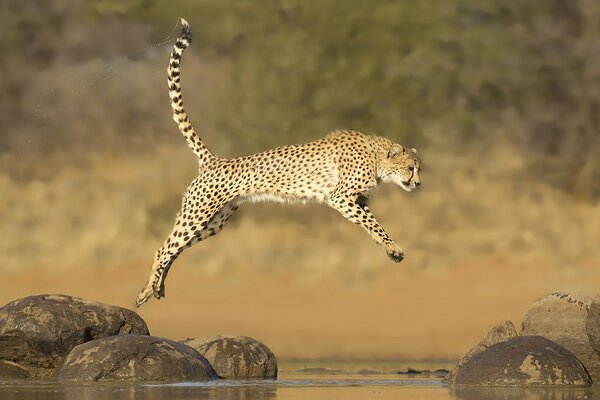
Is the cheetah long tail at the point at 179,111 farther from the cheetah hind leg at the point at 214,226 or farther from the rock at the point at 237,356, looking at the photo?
the rock at the point at 237,356

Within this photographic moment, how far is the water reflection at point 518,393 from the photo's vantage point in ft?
66.3

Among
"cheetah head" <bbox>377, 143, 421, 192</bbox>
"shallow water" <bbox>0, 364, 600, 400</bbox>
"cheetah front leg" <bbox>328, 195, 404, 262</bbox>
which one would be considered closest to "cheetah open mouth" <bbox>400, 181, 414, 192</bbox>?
"cheetah head" <bbox>377, 143, 421, 192</bbox>

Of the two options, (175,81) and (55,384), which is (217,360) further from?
(175,81)

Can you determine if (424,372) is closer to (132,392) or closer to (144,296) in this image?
(144,296)

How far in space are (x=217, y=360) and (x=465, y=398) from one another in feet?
26.5

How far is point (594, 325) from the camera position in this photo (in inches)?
926

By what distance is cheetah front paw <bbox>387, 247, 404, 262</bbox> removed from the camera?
28.6m

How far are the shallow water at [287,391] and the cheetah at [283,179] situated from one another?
18.5 ft

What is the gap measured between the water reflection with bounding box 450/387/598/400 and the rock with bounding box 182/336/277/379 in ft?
18.7

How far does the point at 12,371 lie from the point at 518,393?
9.55 metres

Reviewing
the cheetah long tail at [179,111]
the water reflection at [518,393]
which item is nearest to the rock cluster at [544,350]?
the water reflection at [518,393]

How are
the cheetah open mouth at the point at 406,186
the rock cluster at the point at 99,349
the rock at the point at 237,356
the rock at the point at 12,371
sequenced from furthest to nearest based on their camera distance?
the cheetah open mouth at the point at 406,186 → the rock at the point at 237,356 → the rock at the point at 12,371 → the rock cluster at the point at 99,349

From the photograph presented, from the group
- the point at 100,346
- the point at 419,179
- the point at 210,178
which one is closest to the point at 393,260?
the point at 419,179

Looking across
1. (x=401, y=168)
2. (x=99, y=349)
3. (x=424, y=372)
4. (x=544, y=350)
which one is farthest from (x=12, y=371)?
(x=401, y=168)
